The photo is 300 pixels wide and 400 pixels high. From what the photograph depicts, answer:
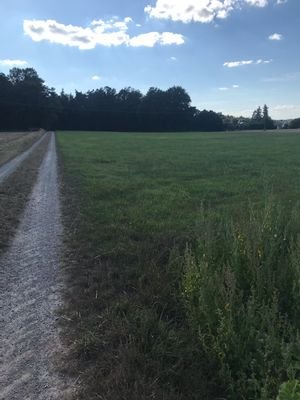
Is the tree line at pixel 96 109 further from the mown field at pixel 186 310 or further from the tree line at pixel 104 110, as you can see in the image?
the mown field at pixel 186 310

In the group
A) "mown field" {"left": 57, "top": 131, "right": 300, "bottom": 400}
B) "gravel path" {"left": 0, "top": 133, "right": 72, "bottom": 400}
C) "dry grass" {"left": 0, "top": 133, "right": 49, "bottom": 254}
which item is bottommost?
"dry grass" {"left": 0, "top": 133, "right": 49, "bottom": 254}

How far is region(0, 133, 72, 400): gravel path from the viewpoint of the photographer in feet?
11.8

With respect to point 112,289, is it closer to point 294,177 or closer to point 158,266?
point 158,266

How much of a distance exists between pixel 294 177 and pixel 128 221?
339 inches

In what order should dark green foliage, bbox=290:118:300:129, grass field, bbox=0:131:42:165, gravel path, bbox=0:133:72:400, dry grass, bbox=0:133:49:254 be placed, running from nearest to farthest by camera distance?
gravel path, bbox=0:133:72:400 < dry grass, bbox=0:133:49:254 < grass field, bbox=0:131:42:165 < dark green foliage, bbox=290:118:300:129

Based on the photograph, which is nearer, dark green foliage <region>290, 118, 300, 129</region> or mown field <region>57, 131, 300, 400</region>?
mown field <region>57, 131, 300, 400</region>

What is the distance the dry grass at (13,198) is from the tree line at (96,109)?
9552cm

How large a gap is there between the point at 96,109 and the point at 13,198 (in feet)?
387

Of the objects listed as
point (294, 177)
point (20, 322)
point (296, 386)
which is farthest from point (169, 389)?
point (294, 177)

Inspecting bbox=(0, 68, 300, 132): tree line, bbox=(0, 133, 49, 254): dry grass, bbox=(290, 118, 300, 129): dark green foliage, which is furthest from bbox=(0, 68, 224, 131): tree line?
bbox=(0, 133, 49, 254): dry grass

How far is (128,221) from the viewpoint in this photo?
29.7ft

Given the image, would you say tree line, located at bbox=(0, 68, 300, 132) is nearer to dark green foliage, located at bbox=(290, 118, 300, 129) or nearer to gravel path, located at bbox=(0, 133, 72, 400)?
dark green foliage, located at bbox=(290, 118, 300, 129)

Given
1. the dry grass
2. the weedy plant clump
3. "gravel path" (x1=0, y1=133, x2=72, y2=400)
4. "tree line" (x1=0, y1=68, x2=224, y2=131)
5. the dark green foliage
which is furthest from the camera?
the dark green foliage

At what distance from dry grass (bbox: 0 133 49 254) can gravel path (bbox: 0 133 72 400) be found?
0.82 feet
